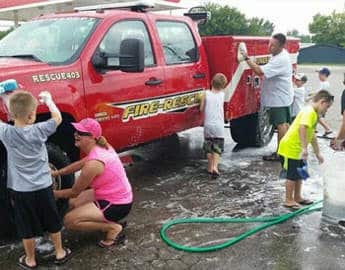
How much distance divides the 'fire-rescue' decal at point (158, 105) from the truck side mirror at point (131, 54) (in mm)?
448

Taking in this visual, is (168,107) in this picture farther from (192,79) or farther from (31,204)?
(31,204)

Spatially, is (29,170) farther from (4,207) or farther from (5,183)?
(4,207)

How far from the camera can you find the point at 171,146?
8.20 meters

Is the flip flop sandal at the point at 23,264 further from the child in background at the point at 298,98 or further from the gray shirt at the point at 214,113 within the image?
the child in background at the point at 298,98

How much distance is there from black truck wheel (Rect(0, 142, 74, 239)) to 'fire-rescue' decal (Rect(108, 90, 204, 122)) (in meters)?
0.82

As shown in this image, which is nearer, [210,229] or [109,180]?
[109,180]

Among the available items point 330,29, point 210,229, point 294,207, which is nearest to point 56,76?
point 210,229

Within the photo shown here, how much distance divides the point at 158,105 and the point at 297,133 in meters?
1.59

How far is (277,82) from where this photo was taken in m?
6.75

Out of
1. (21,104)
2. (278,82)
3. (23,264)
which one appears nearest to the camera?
(21,104)

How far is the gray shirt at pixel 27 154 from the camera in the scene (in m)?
3.40

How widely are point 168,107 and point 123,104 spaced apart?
2.81ft

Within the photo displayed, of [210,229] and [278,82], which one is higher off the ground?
[278,82]

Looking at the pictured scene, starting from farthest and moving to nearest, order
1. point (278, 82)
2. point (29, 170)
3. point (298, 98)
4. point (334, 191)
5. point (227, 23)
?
point (227, 23) < point (298, 98) < point (278, 82) < point (334, 191) < point (29, 170)
